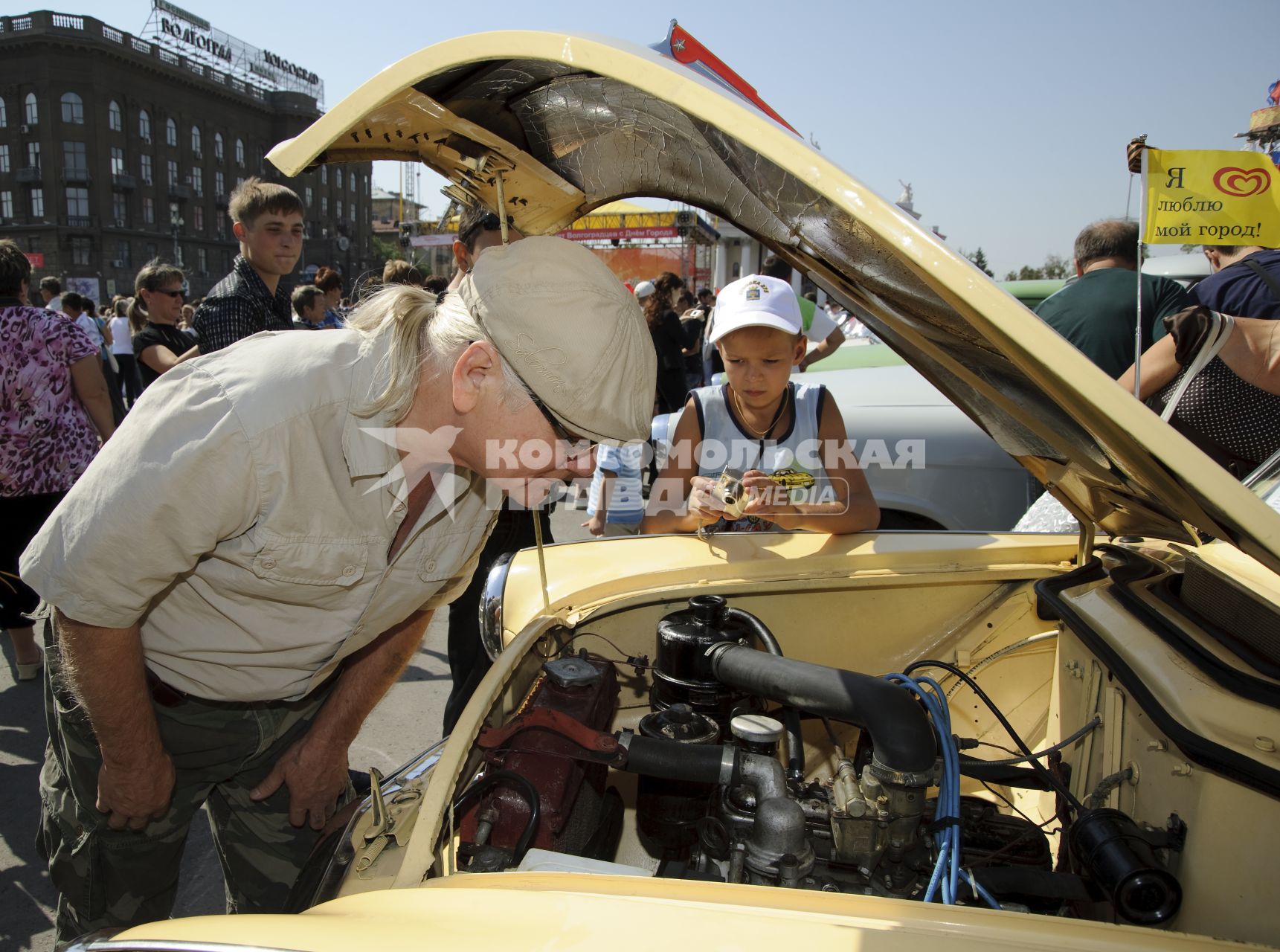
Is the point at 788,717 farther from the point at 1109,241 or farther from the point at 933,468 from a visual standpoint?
the point at 1109,241

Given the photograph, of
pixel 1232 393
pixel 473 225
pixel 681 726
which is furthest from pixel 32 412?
pixel 1232 393

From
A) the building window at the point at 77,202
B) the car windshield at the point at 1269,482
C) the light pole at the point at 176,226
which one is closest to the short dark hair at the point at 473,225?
the car windshield at the point at 1269,482

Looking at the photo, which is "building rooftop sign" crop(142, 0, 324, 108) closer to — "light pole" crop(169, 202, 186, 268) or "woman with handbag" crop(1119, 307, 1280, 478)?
"light pole" crop(169, 202, 186, 268)

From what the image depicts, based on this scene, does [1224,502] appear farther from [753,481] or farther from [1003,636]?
[753,481]

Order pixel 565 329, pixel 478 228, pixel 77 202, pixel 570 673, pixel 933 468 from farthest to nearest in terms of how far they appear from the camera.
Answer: pixel 77 202
pixel 933 468
pixel 478 228
pixel 570 673
pixel 565 329

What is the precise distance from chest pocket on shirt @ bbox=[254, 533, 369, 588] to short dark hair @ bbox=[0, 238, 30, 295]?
3.00 metres

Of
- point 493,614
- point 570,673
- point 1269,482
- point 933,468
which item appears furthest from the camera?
point 933,468

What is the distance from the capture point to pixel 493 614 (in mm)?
2025

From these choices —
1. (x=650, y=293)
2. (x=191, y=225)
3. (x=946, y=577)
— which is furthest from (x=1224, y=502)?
(x=191, y=225)

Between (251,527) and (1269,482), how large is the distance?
2.16 m

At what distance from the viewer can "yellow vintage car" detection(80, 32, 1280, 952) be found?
3.24 feet

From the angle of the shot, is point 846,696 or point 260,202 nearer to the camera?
point 846,696

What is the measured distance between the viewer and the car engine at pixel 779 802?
1.23m

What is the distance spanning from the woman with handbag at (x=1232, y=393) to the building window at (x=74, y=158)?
58.0 meters
